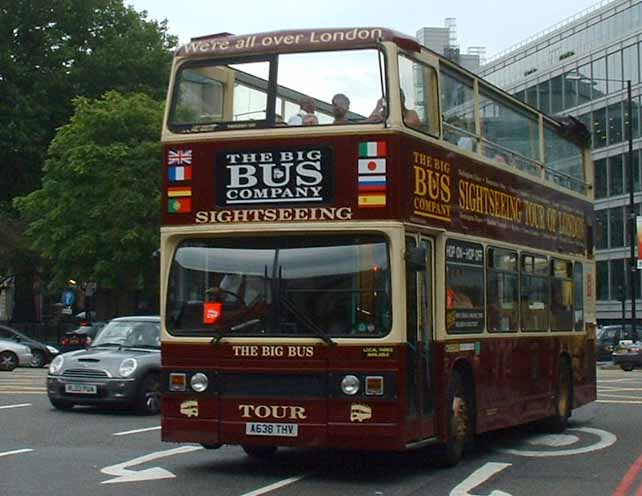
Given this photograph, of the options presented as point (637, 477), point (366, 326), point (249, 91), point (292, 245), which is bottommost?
point (637, 477)

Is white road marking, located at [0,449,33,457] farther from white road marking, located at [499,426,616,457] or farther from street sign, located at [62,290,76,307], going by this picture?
street sign, located at [62,290,76,307]

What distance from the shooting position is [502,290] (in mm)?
15000

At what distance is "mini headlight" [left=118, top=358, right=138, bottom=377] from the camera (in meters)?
19.6

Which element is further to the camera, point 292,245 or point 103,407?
point 103,407

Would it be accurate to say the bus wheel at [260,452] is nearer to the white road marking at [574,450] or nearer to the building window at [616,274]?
the white road marking at [574,450]

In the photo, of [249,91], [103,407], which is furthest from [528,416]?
[103,407]

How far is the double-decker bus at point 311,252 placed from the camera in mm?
11852

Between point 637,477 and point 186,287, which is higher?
point 186,287

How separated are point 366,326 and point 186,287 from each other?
188 centimetres

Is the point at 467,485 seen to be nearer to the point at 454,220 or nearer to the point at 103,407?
the point at 454,220

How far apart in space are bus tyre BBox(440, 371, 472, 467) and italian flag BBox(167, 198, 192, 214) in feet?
10.6

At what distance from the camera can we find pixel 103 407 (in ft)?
68.1

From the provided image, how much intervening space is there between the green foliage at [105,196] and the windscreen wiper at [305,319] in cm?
3150

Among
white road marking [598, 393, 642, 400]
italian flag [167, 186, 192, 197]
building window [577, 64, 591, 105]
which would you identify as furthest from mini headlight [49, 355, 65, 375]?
building window [577, 64, 591, 105]
